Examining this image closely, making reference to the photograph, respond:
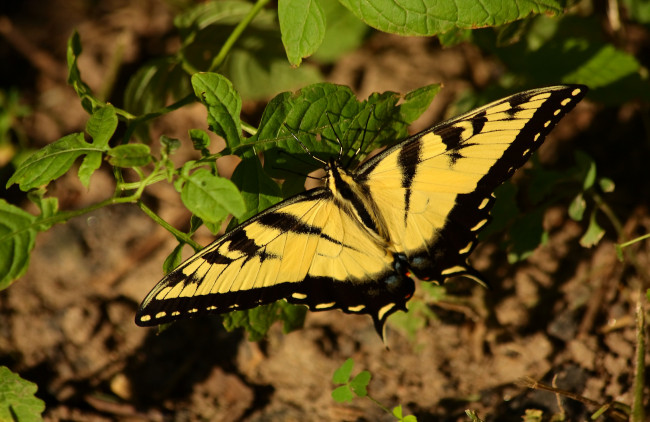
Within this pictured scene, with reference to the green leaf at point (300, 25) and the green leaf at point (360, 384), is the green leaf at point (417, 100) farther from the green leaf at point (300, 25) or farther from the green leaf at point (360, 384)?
the green leaf at point (360, 384)

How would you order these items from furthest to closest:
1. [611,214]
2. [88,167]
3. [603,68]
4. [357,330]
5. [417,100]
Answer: [357,330] < [603,68] < [611,214] < [417,100] < [88,167]

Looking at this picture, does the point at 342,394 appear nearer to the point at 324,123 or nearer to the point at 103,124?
the point at 324,123

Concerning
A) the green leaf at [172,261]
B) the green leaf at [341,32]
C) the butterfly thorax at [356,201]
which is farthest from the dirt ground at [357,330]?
the green leaf at [172,261]

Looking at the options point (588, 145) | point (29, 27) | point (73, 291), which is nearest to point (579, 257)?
point (588, 145)

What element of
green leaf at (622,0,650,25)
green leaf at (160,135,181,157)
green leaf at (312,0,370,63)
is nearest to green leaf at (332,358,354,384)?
green leaf at (160,135,181,157)

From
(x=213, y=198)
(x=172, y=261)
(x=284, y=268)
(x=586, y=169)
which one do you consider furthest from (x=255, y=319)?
(x=586, y=169)

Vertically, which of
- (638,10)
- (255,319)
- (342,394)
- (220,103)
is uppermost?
(638,10)

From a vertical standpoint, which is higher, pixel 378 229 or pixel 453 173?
pixel 453 173
